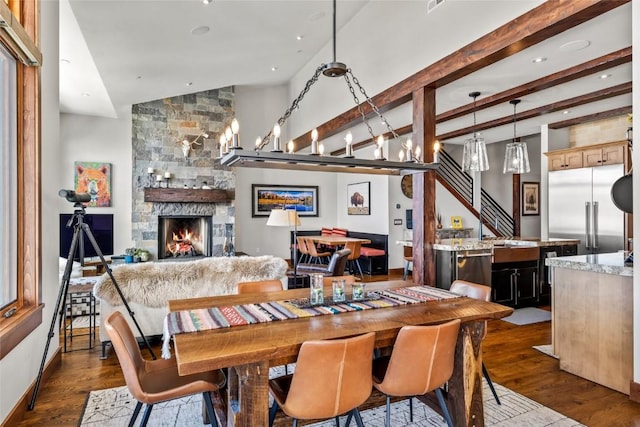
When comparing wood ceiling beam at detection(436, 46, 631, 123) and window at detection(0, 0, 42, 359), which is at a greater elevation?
wood ceiling beam at detection(436, 46, 631, 123)

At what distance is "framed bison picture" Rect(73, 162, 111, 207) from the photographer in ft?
24.1

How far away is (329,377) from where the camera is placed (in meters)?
1.62

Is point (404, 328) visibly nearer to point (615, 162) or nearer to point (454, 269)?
point (454, 269)

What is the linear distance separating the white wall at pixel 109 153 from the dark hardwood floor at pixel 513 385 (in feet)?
13.9

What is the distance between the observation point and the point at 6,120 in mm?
2459

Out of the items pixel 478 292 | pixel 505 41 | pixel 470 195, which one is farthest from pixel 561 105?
pixel 478 292

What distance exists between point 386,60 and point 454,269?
291cm

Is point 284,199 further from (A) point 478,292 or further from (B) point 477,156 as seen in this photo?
(A) point 478,292

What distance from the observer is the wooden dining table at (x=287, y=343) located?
1564mm

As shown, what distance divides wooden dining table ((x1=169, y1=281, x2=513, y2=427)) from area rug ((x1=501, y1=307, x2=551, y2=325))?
253 cm

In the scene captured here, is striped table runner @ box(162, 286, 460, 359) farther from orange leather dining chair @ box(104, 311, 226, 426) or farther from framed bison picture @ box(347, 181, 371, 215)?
framed bison picture @ box(347, 181, 371, 215)

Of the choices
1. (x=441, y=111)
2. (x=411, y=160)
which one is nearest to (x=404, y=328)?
(x=411, y=160)

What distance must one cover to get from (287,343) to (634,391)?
2.62 meters

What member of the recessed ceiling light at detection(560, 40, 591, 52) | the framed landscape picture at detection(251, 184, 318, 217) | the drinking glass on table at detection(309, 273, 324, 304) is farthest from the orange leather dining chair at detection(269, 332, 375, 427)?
the framed landscape picture at detection(251, 184, 318, 217)
